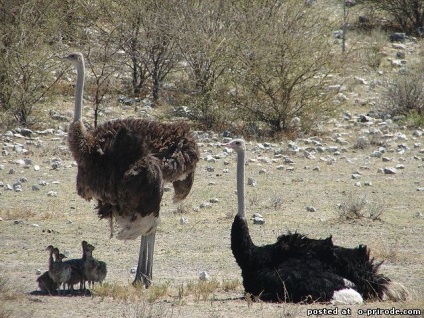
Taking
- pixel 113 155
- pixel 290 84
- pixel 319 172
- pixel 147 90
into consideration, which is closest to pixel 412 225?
pixel 319 172

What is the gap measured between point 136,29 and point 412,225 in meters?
10.8

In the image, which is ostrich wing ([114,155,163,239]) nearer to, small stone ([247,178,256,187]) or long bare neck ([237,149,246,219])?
long bare neck ([237,149,246,219])

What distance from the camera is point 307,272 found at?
24.9 ft

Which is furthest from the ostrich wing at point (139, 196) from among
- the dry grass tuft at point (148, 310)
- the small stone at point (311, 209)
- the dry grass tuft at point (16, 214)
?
the small stone at point (311, 209)

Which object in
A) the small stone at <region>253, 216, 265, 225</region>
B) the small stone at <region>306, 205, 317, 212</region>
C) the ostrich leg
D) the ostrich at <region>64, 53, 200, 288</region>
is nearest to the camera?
the ostrich at <region>64, 53, 200, 288</region>

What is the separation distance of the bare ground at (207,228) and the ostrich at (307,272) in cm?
23

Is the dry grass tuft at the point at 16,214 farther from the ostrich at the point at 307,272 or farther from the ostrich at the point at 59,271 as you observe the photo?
the ostrich at the point at 307,272

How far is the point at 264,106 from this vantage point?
19.0 m

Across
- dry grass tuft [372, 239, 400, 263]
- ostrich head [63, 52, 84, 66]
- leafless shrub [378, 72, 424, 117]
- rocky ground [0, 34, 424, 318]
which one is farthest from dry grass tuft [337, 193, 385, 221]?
leafless shrub [378, 72, 424, 117]

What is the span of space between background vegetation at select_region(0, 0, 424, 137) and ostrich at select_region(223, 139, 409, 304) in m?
10.4

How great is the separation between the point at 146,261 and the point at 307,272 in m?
1.68

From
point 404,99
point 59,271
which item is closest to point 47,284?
point 59,271

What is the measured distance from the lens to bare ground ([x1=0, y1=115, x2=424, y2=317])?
7.27 metres

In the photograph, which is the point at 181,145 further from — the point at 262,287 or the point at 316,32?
the point at 316,32
